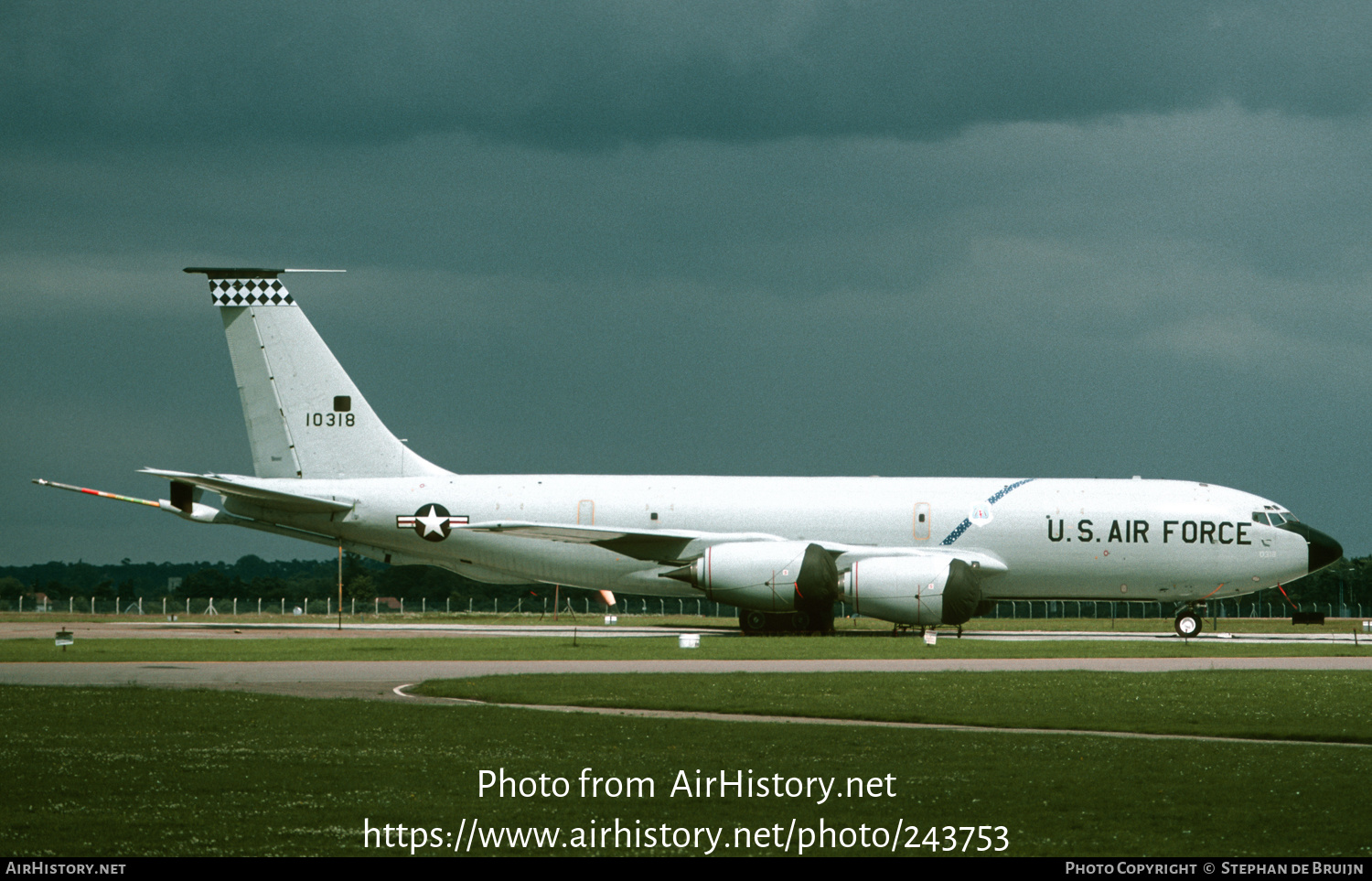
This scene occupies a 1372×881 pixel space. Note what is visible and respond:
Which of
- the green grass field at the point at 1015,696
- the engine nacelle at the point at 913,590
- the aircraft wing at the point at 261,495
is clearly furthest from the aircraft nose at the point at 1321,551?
the aircraft wing at the point at 261,495

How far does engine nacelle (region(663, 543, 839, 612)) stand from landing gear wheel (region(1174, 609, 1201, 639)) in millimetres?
10374

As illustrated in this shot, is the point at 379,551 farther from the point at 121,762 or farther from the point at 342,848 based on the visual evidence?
the point at 342,848

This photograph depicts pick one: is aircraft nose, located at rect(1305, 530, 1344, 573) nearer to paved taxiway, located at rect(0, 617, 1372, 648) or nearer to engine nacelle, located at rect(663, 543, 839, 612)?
paved taxiway, located at rect(0, 617, 1372, 648)

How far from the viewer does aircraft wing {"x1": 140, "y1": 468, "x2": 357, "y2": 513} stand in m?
37.8

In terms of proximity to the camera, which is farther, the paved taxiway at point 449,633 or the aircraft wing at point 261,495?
the aircraft wing at point 261,495

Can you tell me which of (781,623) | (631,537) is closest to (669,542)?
(631,537)

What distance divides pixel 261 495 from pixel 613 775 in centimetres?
2887

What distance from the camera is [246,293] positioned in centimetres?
4181

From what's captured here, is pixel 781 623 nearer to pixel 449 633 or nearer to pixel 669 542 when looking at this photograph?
pixel 669 542

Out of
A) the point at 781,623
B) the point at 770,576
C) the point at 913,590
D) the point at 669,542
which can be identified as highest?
the point at 669,542

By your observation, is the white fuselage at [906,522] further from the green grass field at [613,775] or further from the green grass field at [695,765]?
the green grass field at [613,775]

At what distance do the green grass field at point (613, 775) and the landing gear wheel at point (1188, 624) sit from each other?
2528 cm

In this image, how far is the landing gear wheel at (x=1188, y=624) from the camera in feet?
124

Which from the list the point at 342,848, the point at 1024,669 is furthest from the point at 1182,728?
the point at 342,848
